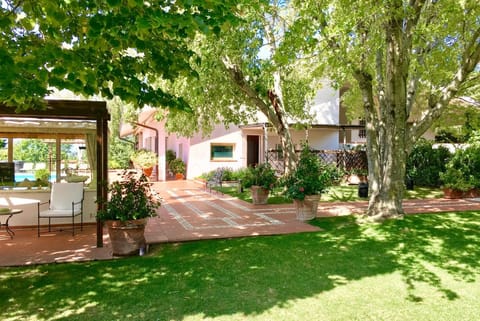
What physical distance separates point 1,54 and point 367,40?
728 cm

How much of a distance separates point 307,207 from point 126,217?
4.57m

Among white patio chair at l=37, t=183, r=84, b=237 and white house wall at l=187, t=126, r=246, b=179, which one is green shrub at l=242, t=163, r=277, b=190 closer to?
white patio chair at l=37, t=183, r=84, b=237

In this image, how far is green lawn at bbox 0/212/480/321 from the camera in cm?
396

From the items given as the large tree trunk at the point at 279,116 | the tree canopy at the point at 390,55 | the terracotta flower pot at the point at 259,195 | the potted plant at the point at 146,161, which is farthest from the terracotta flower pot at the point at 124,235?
the potted plant at the point at 146,161

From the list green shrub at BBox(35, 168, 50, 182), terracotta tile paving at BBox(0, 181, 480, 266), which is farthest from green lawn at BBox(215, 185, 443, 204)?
green shrub at BBox(35, 168, 50, 182)

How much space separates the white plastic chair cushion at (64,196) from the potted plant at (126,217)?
223 centimetres

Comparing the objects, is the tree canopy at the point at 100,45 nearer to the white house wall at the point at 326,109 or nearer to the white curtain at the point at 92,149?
the white curtain at the point at 92,149

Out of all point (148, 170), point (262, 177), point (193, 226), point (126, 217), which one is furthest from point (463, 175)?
point (148, 170)

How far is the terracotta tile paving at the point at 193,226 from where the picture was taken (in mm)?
6199

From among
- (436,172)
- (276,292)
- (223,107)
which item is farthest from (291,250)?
(436,172)

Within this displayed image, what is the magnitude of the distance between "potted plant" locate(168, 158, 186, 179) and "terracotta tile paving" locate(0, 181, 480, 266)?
23.0 ft

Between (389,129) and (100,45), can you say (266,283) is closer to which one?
(100,45)

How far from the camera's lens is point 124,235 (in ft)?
19.7

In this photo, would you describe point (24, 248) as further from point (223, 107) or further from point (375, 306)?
point (223, 107)
